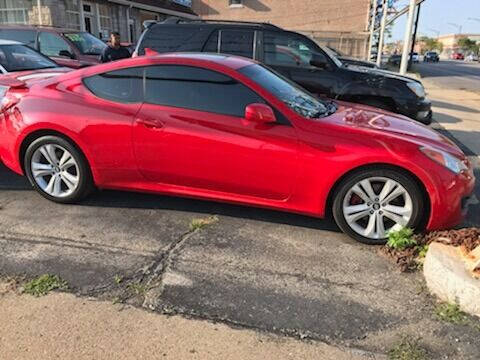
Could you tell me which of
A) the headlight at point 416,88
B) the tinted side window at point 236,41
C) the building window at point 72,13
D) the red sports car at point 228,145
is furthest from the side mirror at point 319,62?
the building window at point 72,13

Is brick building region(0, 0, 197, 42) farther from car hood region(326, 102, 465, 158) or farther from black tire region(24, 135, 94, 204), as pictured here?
car hood region(326, 102, 465, 158)

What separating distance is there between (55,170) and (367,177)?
295 centimetres

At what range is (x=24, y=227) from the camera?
4.26 metres

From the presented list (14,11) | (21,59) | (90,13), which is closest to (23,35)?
(21,59)

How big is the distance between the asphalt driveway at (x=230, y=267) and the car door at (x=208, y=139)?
1.39 feet

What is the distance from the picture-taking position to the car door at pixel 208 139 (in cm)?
406

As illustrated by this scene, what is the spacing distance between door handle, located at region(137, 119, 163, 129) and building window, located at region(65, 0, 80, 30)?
2045 centimetres

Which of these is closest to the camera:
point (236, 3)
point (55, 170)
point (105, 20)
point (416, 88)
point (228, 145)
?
point (228, 145)

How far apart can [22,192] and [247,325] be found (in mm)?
3332

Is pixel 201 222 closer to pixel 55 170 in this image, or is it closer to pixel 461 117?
pixel 55 170

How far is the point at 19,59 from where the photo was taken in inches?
302

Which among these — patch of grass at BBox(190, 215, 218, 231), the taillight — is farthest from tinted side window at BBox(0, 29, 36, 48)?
patch of grass at BBox(190, 215, 218, 231)

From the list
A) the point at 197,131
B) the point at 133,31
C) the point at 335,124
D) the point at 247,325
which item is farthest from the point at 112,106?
the point at 133,31

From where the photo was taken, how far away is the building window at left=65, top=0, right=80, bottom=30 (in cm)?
2238
